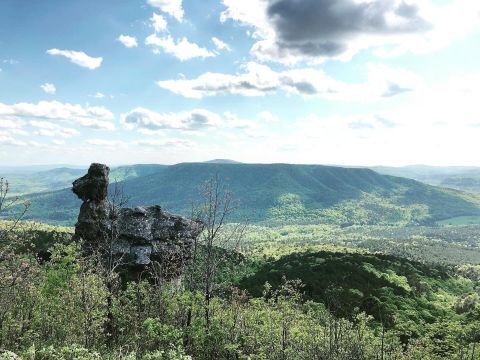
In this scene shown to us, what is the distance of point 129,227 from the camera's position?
50156 millimetres

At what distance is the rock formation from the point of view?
48281 millimetres

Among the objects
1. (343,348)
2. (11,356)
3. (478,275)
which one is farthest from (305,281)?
(478,275)

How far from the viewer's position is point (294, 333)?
38.6m

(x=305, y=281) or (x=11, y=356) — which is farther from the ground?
(x=11, y=356)

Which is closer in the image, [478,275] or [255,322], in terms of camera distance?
[255,322]

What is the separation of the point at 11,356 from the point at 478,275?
685 feet

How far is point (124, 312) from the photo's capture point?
30.4 m

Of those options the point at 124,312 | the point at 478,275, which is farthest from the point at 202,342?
the point at 478,275

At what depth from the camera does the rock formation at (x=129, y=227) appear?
48.3 metres

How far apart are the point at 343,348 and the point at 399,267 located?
11132 centimetres

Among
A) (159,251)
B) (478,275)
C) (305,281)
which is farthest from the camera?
(478,275)

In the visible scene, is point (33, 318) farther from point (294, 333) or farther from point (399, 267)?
point (399, 267)

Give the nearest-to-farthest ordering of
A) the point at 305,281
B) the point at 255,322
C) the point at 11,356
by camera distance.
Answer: the point at 11,356
the point at 255,322
the point at 305,281

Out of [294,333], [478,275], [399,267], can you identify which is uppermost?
[294,333]
